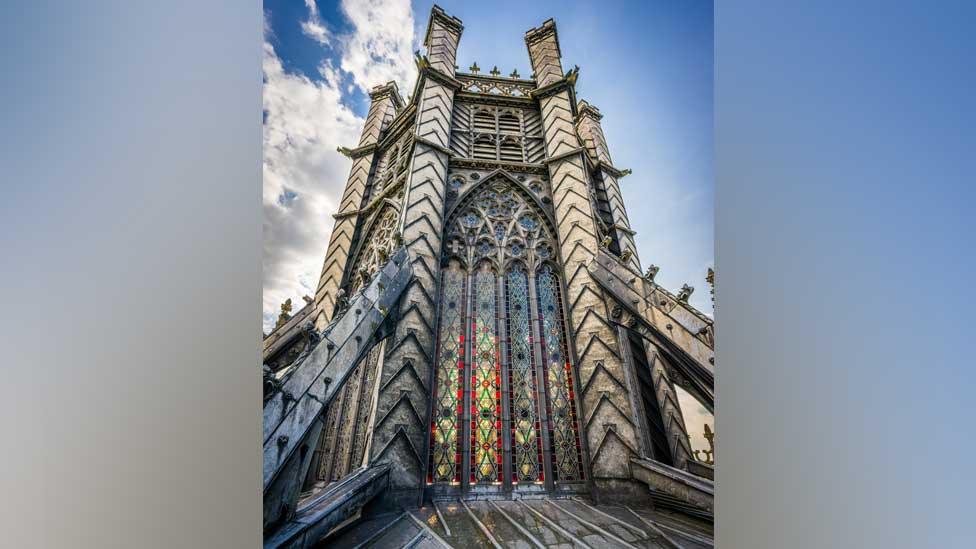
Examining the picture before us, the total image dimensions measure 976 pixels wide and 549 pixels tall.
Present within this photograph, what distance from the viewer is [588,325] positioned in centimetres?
520

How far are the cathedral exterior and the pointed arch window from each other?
1.1 inches

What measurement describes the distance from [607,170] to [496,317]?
6.91 m

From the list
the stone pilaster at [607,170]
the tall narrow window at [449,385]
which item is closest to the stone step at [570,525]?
the tall narrow window at [449,385]

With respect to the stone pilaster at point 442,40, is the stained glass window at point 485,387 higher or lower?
lower

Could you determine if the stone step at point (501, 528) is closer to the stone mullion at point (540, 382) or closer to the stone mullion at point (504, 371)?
the stone mullion at point (504, 371)

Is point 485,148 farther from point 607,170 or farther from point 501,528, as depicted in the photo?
point 501,528

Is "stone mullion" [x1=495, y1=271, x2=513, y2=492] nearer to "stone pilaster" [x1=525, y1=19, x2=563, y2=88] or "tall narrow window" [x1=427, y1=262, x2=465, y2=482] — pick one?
"tall narrow window" [x1=427, y1=262, x2=465, y2=482]

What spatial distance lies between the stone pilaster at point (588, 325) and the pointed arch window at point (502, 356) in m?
0.37

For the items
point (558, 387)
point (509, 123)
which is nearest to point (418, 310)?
point (558, 387)

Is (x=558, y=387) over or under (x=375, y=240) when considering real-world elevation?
under

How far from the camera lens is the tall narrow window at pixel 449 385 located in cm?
435
